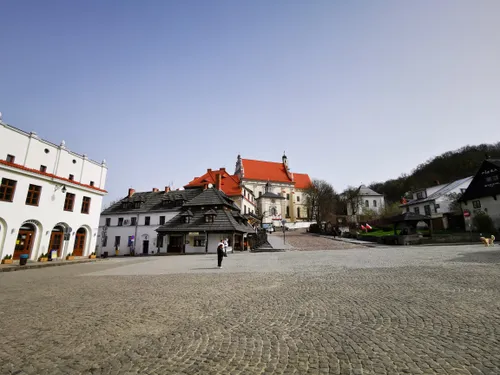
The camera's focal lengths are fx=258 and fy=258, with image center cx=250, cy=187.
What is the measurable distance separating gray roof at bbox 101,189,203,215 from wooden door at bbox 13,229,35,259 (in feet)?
61.0

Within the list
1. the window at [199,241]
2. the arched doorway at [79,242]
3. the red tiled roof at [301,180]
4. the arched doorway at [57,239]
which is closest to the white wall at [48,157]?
the arched doorway at [57,239]

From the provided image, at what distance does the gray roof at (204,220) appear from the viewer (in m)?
33.1

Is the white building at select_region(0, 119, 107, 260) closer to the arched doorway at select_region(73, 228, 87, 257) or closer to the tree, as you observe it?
the arched doorway at select_region(73, 228, 87, 257)

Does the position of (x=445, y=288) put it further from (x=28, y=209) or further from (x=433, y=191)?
(x=433, y=191)

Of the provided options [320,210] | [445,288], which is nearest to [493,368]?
[445,288]

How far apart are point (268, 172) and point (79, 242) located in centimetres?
5895

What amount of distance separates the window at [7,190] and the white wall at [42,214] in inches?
10.0

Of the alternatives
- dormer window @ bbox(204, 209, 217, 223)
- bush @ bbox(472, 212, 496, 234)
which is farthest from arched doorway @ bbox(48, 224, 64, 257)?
bush @ bbox(472, 212, 496, 234)

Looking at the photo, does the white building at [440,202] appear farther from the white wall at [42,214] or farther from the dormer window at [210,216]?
the white wall at [42,214]

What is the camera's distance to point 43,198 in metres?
24.5

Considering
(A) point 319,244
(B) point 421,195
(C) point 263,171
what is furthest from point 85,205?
(B) point 421,195

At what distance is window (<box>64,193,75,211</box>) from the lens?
27.2 metres

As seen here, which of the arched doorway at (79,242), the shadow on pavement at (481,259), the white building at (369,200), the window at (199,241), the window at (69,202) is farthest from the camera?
the white building at (369,200)

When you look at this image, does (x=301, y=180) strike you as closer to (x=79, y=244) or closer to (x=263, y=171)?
(x=263, y=171)
